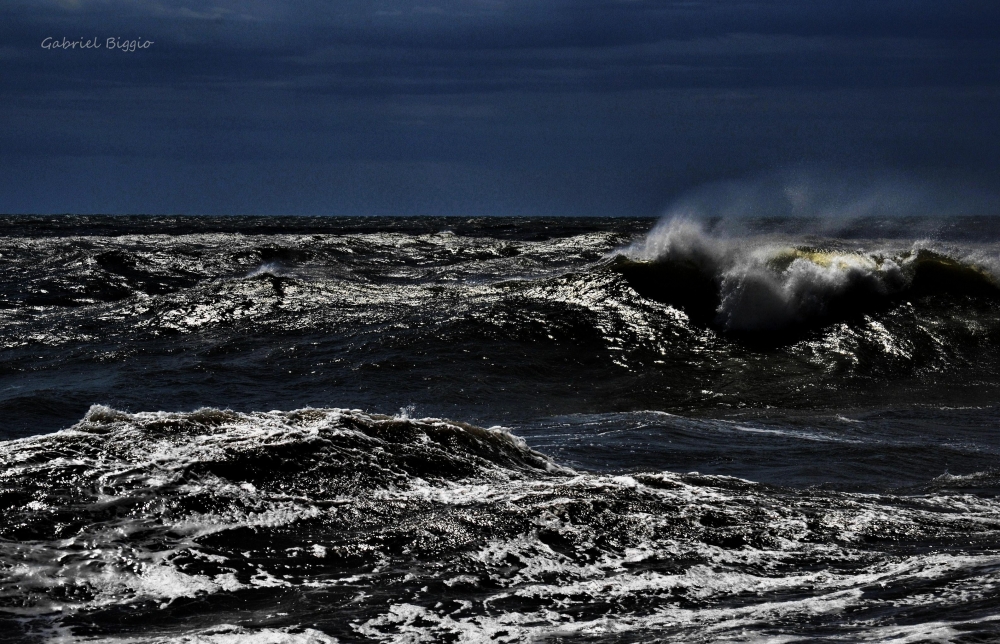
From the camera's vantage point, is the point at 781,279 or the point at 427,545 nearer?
the point at 427,545

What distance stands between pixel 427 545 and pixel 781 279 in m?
11.3

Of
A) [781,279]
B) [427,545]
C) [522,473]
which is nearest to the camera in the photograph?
[427,545]

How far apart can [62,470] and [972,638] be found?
413cm

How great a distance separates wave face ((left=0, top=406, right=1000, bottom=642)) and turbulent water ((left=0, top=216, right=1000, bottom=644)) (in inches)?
0.6

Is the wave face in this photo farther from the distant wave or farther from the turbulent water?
the distant wave

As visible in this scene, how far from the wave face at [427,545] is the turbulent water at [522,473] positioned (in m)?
0.02

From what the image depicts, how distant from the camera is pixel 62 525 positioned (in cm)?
472

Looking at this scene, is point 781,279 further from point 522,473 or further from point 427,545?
point 427,545

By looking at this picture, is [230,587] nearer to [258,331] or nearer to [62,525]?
[62,525]

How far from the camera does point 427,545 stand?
15.5ft

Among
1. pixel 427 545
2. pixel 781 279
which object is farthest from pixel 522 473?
pixel 781 279

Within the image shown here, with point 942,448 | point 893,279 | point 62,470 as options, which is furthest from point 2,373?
point 893,279

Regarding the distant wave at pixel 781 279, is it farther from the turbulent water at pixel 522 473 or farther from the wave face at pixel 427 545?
the wave face at pixel 427 545

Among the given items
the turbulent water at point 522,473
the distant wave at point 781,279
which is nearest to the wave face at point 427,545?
the turbulent water at point 522,473
